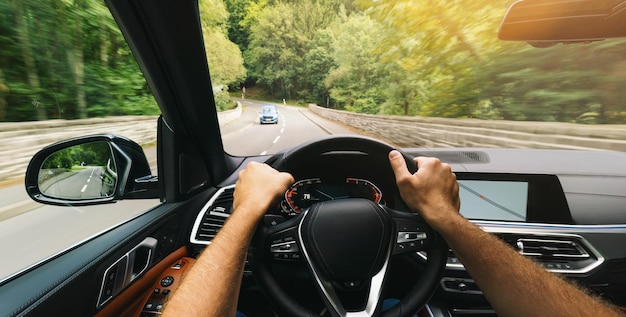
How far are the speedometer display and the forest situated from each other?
3.07 ft

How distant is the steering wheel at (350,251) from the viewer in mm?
1354

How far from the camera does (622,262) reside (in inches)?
86.5

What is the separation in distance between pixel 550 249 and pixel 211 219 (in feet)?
7.65

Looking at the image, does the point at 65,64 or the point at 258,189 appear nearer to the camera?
the point at 258,189

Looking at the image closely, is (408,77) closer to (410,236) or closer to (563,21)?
(563,21)

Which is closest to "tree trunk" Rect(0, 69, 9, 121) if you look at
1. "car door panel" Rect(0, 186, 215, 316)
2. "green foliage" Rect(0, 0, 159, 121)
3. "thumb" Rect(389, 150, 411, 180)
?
"green foliage" Rect(0, 0, 159, 121)

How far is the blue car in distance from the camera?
3528 mm

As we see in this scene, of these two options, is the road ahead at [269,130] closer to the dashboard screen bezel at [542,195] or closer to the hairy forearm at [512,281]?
the dashboard screen bezel at [542,195]

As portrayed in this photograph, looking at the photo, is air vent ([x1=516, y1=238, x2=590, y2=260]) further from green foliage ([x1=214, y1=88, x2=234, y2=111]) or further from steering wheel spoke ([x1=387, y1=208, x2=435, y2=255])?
green foliage ([x1=214, y1=88, x2=234, y2=111])

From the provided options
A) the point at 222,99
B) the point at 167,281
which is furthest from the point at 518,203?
the point at 167,281

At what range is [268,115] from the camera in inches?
144

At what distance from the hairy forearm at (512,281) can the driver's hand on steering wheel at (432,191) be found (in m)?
0.04

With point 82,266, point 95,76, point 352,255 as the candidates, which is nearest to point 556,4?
point 352,255

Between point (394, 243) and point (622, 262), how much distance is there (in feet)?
6.59
